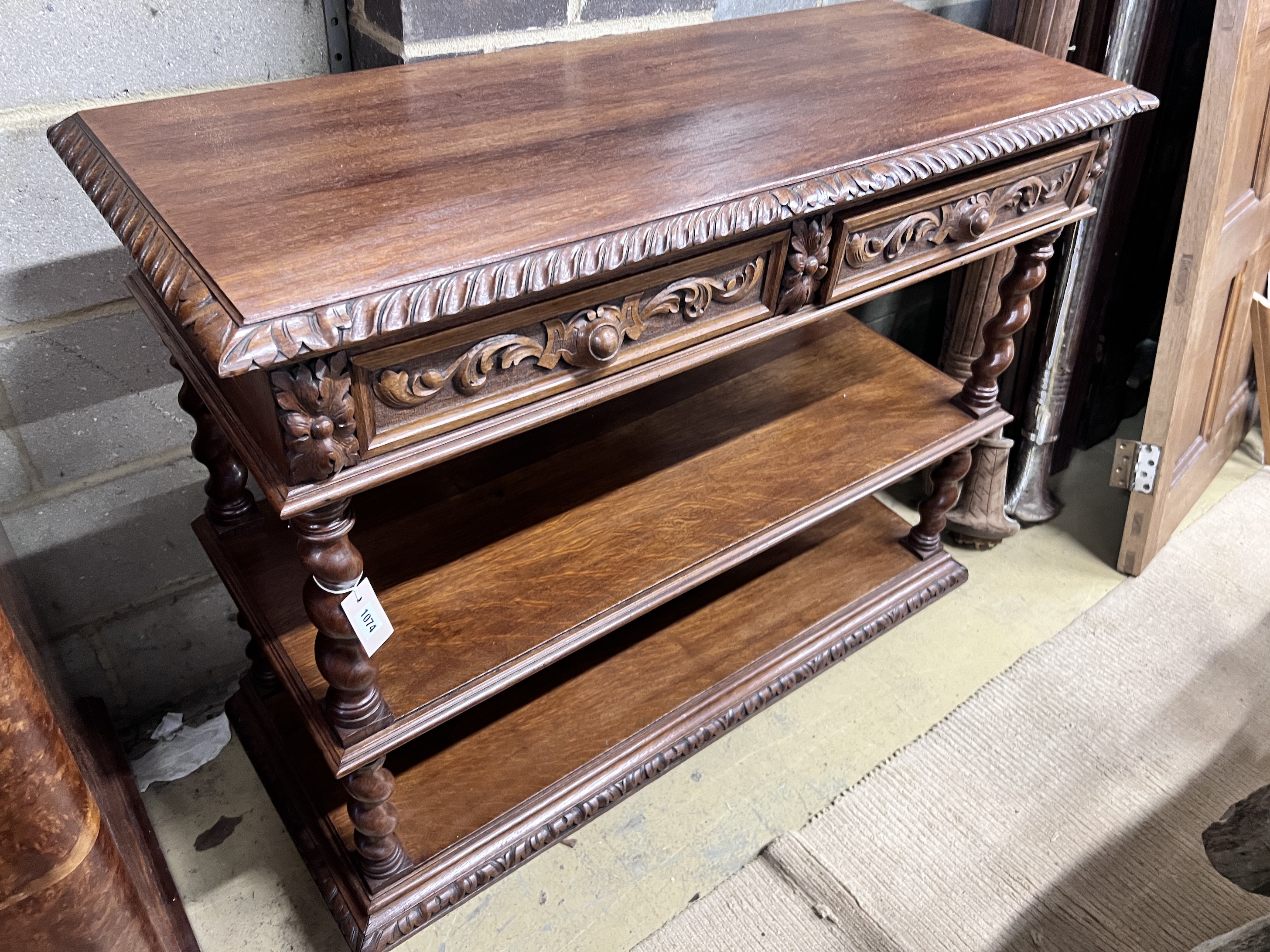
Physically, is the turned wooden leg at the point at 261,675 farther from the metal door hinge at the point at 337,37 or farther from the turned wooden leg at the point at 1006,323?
the turned wooden leg at the point at 1006,323

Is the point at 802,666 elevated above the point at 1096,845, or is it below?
above

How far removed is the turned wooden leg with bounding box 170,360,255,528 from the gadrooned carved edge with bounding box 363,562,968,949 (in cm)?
62

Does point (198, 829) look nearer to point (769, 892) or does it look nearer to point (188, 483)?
point (188, 483)

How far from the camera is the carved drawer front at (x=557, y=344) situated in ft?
3.02

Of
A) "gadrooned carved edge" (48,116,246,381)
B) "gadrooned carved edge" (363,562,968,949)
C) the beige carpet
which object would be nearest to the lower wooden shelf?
"gadrooned carved edge" (363,562,968,949)

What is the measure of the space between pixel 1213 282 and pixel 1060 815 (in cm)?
108

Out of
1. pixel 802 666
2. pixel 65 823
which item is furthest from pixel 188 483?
pixel 802 666

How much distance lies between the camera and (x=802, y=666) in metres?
1.70

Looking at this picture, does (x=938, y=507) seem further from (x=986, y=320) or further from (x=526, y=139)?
(x=526, y=139)

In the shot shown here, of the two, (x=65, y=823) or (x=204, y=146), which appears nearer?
(x=65, y=823)

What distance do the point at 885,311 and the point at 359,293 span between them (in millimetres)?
1733

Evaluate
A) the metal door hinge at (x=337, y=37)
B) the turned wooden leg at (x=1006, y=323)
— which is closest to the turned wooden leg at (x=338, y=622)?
the metal door hinge at (x=337, y=37)

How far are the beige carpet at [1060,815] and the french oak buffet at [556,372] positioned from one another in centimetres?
26

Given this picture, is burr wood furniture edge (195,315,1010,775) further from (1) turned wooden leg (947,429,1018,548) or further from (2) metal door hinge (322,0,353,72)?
(2) metal door hinge (322,0,353,72)
